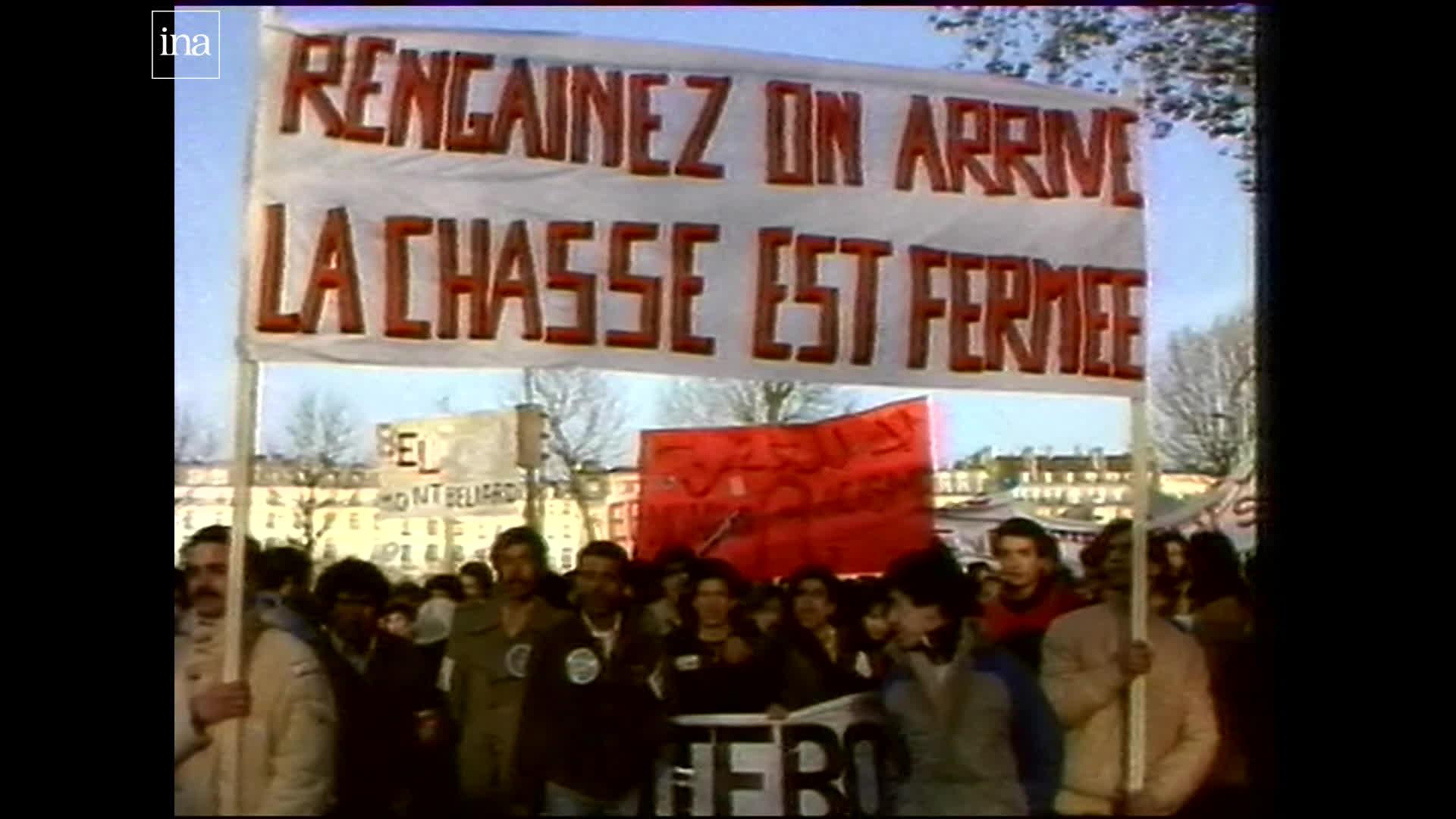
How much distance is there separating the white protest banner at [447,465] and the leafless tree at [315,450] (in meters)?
0.09

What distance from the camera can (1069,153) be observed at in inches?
213

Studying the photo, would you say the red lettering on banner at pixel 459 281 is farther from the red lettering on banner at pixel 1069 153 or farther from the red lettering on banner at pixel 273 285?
the red lettering on banner at pixel 1069 153

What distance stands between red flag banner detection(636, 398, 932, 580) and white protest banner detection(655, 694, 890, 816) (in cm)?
38

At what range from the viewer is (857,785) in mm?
5422

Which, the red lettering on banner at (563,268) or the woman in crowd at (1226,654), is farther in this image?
the woman in crowd at (1226,654)

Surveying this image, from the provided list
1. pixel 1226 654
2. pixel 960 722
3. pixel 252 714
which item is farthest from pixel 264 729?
pixel 1226 654

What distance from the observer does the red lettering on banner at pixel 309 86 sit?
5309 millimetres

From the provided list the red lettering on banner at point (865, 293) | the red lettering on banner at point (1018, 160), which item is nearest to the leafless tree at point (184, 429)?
the red lettering on banner at point (865, 293)

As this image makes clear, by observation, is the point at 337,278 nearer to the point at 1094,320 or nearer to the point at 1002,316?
the point at 1002,316

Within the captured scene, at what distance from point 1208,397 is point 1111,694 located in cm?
82

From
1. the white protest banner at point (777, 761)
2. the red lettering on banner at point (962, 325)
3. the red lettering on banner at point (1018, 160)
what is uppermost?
the red lettering on banner at point (1018, 160)
